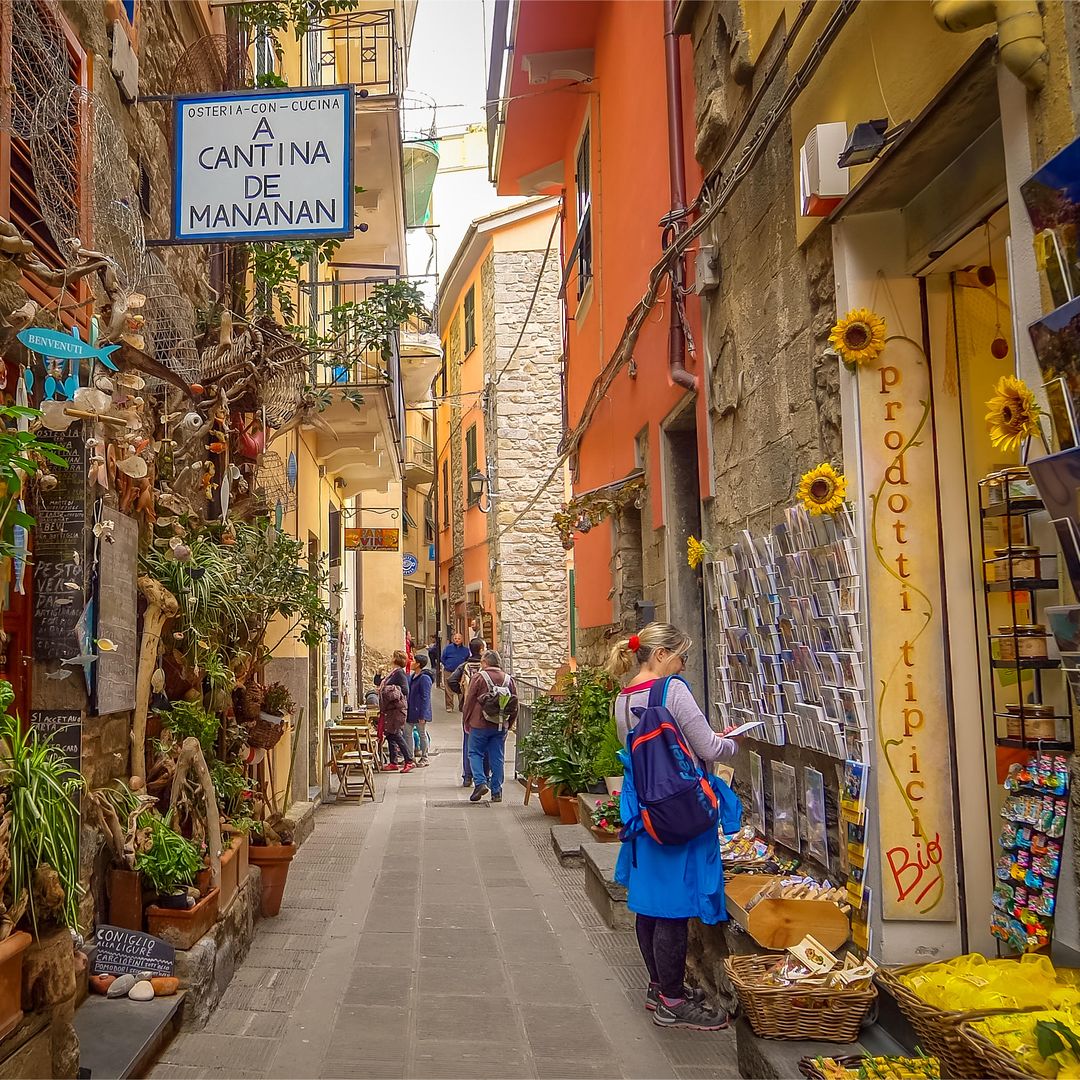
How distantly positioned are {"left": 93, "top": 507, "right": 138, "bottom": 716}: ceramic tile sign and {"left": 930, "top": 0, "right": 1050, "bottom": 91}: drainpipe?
375 centimetres

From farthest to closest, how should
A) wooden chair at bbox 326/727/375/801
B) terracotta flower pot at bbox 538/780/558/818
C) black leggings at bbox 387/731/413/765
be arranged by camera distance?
1. black leggings at bbox 387/731/413/765
2. wooden chair at bbox 326/727/375/801
3. terracotta flower pot at bbox 538/780/558/818

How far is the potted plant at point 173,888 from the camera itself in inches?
188

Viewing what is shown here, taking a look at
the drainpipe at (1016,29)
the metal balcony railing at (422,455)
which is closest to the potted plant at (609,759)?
the drainpipe at (1016,29)

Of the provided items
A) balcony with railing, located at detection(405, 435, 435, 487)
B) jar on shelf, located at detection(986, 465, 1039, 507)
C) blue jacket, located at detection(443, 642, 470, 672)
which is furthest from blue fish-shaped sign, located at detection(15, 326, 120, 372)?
balcony with railing, located at detection(405, 435, 435, 487)

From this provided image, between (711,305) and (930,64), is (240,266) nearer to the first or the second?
(711,305)

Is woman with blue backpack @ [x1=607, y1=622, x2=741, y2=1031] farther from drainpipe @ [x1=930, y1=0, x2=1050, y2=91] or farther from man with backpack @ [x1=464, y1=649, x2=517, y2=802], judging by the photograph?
man with backpack @ [x1=464, y1=649, x2=517, y2=802]

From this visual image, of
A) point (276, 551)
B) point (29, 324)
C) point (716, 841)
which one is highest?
point (29, 324)

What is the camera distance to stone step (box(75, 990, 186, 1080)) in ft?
12.4

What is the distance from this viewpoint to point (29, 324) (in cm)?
379

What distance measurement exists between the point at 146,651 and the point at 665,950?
2.90m

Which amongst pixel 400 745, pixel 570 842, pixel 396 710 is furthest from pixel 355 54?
pixel 570 842

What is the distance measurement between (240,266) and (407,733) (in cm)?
908

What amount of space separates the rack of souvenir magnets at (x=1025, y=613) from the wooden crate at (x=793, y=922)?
100cm

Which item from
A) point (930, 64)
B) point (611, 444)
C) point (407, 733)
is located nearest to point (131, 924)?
point (930, 64)
